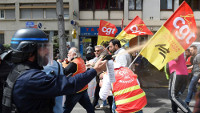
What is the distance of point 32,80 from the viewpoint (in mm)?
1689

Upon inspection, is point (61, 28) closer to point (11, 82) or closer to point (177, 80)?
point (177, 80)

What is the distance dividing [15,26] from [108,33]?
44.5ft

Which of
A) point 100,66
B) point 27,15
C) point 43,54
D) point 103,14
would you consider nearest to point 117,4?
point 103,14

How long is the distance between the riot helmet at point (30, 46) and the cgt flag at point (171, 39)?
2030 millimetres

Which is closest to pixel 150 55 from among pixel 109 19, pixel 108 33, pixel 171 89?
pixel 171 89

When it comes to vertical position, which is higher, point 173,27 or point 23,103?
point 173,27

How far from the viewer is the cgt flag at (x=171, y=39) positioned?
3619 mm

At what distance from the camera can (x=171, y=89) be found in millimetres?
4895

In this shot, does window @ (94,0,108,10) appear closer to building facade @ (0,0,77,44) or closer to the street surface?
building facade @ (0,0,77,44)

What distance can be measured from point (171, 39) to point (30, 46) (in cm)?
270

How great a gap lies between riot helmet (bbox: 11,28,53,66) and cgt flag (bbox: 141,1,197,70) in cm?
203

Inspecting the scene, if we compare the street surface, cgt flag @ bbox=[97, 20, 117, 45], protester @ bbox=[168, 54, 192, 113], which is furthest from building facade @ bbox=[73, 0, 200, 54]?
protester @ bbox=[168, 54, 192, 113]

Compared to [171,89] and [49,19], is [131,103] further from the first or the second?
[49,19]

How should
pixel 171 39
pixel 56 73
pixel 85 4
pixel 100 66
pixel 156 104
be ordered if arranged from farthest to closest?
pixel 85 4, pixel 156 104, pixel 171 39, pixel 56 73, pixel 100 66
